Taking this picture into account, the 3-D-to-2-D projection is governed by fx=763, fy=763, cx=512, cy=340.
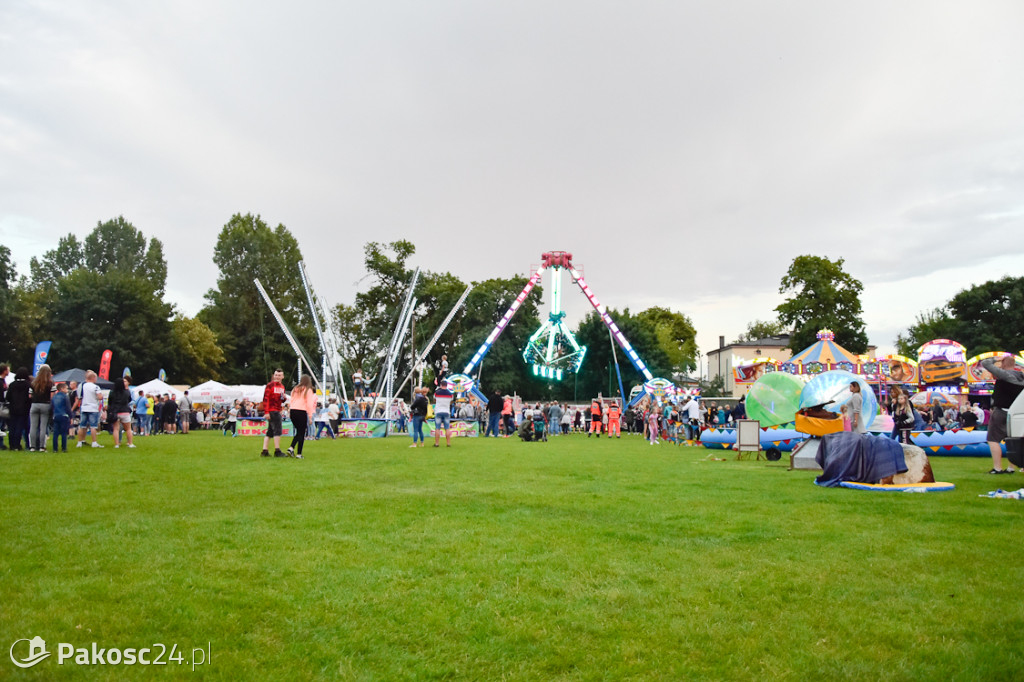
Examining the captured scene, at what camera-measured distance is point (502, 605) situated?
457cm

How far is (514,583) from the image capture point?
5066 mm

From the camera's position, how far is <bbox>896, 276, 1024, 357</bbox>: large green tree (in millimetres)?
59312

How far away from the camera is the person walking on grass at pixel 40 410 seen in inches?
613

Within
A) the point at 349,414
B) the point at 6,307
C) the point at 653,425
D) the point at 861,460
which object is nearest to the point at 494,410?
the point at 653,425

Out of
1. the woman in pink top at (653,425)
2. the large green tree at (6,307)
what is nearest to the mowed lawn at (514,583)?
Answer: the woman in pink top at (653,425)

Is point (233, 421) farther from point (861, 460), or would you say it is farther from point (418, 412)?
point (861, 460)

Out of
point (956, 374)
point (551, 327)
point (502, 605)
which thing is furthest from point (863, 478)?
point (551, 327)

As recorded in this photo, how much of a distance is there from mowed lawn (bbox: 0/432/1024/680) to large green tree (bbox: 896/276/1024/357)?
59.7 m

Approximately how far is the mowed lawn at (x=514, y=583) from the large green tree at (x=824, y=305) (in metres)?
56.0

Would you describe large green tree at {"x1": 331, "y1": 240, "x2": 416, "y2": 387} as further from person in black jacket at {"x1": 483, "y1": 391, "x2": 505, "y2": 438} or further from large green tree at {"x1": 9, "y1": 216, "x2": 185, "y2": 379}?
person in black jacket at {"x1": 483, "y1": 391, "x2": 505, "y2": 438}

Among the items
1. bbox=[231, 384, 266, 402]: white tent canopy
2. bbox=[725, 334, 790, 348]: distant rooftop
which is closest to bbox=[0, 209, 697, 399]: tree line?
bbox=[231, 384, 266, 402]: white tent canopy

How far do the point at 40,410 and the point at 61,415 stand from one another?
1.43ft

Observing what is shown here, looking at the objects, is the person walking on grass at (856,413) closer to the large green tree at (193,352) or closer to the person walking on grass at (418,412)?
the person walking on grass at (418,412)

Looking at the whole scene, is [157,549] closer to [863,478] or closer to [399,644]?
[399,644]
